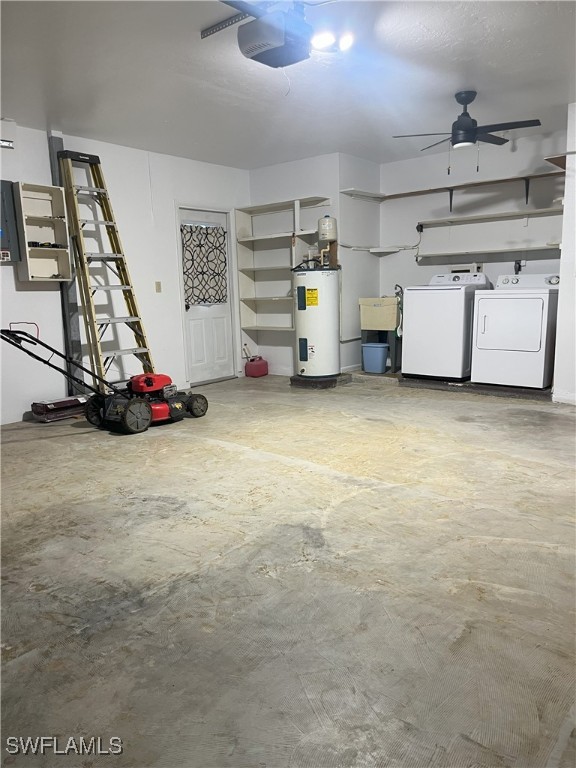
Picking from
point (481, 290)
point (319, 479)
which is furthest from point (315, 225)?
point (319, 479)

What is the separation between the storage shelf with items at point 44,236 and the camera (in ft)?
16.0

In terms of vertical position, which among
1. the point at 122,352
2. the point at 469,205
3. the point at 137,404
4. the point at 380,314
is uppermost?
the point at 469,205

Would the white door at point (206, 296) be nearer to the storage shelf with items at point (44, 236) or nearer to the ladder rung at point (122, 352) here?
the ladder rung at point (122, 352)

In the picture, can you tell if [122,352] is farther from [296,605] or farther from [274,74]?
[296,605]

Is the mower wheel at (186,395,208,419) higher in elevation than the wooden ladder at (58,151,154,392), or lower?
lower

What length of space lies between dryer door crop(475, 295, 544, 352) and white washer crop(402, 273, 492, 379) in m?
0.23

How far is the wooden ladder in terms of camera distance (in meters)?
5.06

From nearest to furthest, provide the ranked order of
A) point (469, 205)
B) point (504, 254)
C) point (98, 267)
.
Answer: point (98, 267) → point (504, 254) → point (469, 205)

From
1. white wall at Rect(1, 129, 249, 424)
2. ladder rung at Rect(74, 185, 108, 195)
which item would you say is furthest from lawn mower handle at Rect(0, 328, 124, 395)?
ladder rung at Rect(74, 185, 108, 195)

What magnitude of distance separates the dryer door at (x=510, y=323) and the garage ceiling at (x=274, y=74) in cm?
175

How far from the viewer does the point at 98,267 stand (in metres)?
5.59

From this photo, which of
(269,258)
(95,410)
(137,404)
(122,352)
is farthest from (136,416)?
(269,258)

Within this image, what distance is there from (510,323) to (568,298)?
22.9 inches

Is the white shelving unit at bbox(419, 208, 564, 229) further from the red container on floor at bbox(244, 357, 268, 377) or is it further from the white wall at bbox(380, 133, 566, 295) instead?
the red container on floor at bbox(244, 357, 268, 377)
